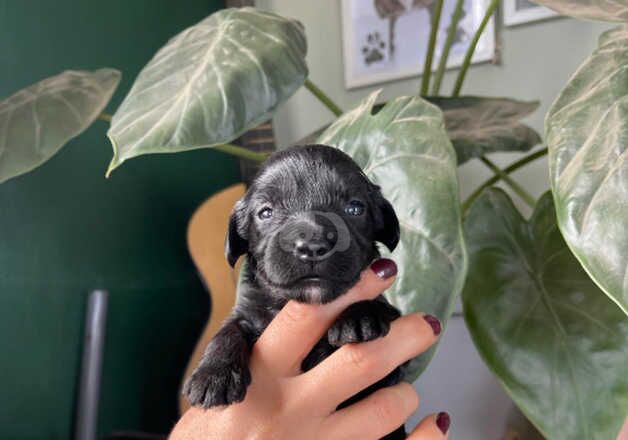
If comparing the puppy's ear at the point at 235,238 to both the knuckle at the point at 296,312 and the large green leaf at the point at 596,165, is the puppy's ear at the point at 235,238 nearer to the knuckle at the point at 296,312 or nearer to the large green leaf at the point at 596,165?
the knuckle at the point at 296,312

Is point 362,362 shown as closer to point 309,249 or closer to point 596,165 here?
point 309,249

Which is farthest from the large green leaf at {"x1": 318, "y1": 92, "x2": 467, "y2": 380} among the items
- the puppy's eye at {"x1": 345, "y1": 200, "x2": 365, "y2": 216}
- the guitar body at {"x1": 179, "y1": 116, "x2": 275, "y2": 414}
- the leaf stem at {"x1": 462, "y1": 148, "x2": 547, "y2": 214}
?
the guitar body at {"x1": 179, "y1": 116, "x2": 275, "y2": 414}

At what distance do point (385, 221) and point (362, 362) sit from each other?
160mm

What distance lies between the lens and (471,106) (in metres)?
1.11

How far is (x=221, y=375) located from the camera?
52cm

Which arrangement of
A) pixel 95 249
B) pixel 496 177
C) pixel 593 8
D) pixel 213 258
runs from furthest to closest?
pixel 213 258 < pixel 95 249 < pixel 496 177 < pixel 593 8

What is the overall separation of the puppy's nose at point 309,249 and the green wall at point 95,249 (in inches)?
41.1

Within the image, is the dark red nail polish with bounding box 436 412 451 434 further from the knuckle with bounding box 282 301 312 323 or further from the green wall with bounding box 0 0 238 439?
the green wall with bounding box 0 0 238 439

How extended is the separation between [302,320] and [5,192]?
1029 mm

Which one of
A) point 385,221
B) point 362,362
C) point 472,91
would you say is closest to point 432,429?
point 362,362

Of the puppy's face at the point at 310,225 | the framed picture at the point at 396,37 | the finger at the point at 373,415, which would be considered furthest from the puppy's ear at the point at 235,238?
the framed picture at the point at 396,37

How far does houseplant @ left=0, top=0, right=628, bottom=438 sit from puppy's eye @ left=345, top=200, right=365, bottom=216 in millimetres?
110

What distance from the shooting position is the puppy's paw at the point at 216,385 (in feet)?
1.67

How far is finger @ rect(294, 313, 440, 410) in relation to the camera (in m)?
0.56
